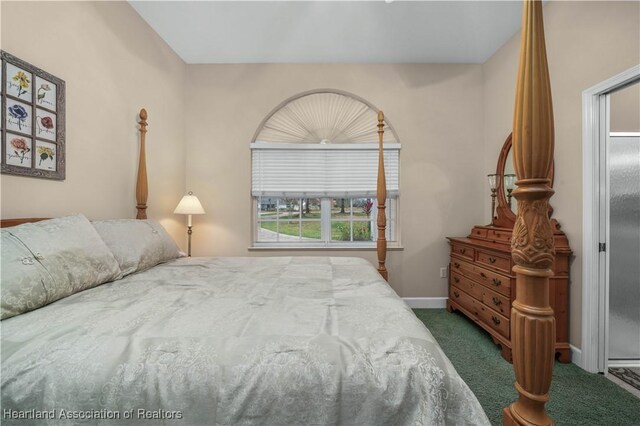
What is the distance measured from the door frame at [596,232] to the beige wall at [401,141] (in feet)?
4.32

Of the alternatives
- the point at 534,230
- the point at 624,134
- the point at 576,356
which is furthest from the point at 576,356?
the point at 534,230

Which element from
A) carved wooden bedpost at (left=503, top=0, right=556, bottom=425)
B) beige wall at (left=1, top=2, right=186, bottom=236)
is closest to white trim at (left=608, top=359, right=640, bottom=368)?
carved wooden bedpost at (left=503, top=0, right=556, bottom=425)

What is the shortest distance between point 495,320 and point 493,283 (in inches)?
11.8

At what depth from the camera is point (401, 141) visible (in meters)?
3.36

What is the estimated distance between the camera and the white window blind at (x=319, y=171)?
3.42m

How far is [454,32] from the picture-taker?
110 inches

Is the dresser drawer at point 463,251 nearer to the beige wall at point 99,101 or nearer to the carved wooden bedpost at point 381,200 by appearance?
the carved wooden bedpost at point 381,200

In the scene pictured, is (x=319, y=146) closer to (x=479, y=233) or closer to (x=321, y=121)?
(x=321, y=121)

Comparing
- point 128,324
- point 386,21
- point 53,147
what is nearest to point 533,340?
point 128,324

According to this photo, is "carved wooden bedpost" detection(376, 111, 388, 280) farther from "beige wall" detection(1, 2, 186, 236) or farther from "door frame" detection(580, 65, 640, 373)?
"beige wall" detection(1, 2, 186, 236)

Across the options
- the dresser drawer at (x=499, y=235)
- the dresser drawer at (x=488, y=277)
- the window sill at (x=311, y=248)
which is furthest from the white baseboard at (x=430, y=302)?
the dresser drawer at (x=499, y=235)

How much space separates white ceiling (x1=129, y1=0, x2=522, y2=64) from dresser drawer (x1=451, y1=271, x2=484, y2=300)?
2.42 meters

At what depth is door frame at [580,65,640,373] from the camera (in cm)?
200

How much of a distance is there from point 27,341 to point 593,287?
303 centimetres
